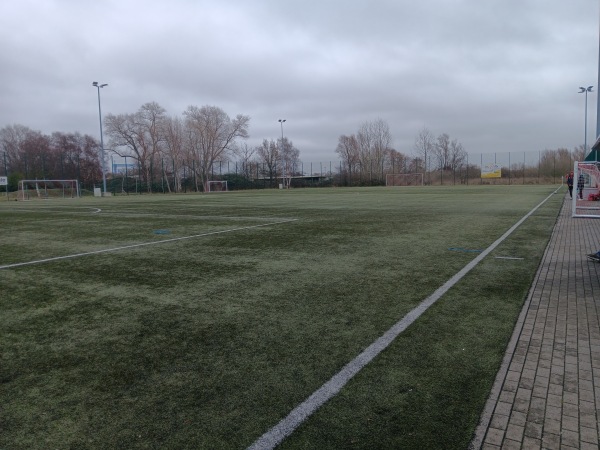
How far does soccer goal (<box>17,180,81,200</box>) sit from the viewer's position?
161 feet

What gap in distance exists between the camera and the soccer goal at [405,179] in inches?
3061

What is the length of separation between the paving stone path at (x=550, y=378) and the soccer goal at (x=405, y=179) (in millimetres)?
73431

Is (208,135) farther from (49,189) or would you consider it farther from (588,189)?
(588,189)

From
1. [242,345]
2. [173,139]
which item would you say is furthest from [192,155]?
[242,345]

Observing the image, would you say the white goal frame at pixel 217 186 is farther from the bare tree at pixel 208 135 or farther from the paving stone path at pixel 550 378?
the paving stone path at pixel 550 378

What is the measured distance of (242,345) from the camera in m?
4.00

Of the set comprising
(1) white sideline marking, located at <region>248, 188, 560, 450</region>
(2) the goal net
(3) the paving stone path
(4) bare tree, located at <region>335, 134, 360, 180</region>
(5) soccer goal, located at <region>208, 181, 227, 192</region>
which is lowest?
(3) the paving stone path

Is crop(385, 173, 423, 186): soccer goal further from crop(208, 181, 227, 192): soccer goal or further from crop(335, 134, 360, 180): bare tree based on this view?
crop(208, 181, 227, 192): soccer goal

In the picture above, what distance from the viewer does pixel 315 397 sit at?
302 cm

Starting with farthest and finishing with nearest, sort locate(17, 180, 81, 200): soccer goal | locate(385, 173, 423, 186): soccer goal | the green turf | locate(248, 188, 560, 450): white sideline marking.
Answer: locate(385, 173, 423, 186): soccer goal < locate(17, 180, 81, 200): soccer goal < the green turf < locate(248, 188, 560, 450): white sideline marking

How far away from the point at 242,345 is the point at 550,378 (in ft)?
8.11

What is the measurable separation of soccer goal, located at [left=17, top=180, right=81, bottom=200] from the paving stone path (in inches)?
2082

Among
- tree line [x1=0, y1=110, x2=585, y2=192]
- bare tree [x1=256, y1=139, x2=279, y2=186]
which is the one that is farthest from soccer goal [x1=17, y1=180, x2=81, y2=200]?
bare tree [x1=256, y1=139, x2=279, y2=186]

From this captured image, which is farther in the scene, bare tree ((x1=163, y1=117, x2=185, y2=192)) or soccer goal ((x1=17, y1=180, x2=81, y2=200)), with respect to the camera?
bare tree ((x1=163, y1=117, x2=185, y2=192))
